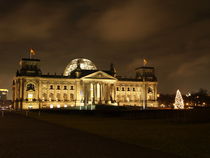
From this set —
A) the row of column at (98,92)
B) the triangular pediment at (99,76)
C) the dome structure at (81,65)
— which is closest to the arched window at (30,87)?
the row of column at (98,92)

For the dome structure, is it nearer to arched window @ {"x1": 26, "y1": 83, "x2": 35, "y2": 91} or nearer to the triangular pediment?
the triangular pediment

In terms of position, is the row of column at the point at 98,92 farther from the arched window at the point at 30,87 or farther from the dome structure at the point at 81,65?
the arched window at the point at 30,87

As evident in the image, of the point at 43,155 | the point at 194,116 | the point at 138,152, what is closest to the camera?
the point at 43,155

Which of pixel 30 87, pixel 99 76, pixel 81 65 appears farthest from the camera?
pixel 81 65

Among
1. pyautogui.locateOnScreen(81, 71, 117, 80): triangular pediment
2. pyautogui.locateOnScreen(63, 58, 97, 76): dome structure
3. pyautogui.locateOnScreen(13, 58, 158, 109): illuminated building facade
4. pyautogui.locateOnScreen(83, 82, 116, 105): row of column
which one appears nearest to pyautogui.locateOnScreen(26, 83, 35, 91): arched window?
pyautogui.locateOnScreen(13, 58, 158, 109): illuminated building facade

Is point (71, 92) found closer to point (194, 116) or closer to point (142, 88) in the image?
point (142, 88)

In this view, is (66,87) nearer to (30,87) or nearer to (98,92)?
(98,92)

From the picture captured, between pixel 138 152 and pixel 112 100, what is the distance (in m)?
123

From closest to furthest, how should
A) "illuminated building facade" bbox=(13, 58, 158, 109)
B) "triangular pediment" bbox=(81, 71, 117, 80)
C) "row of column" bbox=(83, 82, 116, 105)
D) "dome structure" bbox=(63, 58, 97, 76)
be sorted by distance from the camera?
1. "illuminated building facade" bbox=(13, 58, 158, 109)
2. "triangular pediment" bbox=(81, 71, 117, 80)
3. "row of column" bbox=(83, 82, 116, 105)
4. "dome structure" bbox=(63, 58, 97, 76)

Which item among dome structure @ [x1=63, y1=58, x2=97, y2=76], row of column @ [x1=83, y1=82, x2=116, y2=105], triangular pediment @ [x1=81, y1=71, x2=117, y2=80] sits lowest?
row of column @ [x1=83, y1=82, x2=116, y2=105]

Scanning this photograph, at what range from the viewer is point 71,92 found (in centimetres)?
13950

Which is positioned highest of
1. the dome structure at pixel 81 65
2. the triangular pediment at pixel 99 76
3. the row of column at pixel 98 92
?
the dome structure at pixel 81 65

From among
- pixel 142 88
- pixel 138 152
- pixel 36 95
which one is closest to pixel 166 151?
pixel 138 152

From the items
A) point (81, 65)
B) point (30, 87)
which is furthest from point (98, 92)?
point (30, 87)
